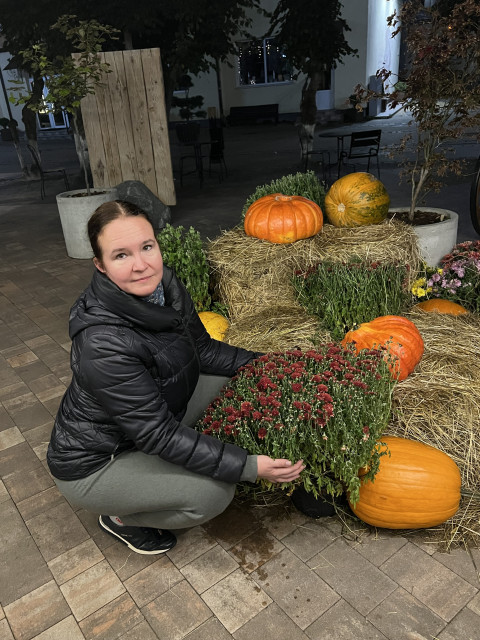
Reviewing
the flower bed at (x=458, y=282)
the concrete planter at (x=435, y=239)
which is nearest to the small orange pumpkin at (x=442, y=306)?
the flower bed at (x=458, y=282)

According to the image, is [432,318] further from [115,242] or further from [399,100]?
[115,242]

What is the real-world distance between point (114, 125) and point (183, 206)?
7.57 ft

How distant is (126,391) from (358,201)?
11.2ft

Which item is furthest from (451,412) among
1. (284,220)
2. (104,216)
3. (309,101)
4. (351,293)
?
(309,101)

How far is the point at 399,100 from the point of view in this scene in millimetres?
4457

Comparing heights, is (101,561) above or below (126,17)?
below

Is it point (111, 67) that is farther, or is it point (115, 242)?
point (111, 67)

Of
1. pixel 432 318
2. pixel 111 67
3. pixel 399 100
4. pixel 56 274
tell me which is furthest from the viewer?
pixel 111 67

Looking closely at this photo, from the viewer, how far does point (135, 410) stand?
6.32ft

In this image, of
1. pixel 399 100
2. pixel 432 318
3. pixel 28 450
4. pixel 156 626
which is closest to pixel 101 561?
pixel 156 626

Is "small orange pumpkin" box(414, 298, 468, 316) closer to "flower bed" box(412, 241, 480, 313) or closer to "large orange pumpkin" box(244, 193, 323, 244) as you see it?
"flower bed" box(412, 241, 480, 313)

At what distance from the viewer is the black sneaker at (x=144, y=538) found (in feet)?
7.61

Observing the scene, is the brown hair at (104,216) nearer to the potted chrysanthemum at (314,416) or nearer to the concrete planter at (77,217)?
the potted chrysanthemum at (314,416)

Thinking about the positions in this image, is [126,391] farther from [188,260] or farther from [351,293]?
[188,260]
